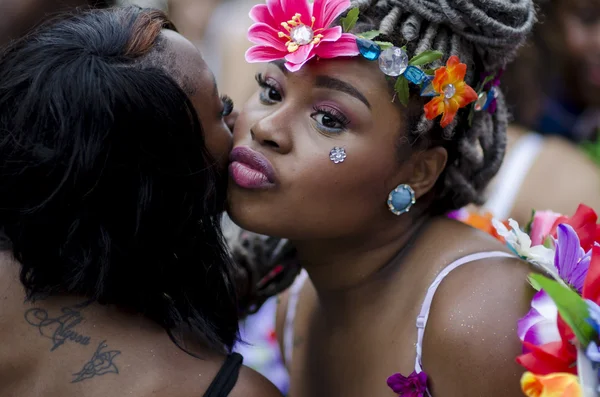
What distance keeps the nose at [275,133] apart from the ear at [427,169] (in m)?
0.44

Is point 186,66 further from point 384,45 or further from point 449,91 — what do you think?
point 449,91

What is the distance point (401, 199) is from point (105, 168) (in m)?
0.94

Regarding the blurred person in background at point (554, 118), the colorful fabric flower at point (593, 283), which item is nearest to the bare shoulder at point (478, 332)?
the colorful fabric flower at point (593, 283)

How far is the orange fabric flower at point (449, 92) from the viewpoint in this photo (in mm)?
2307

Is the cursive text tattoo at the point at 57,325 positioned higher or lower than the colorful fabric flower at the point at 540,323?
lower

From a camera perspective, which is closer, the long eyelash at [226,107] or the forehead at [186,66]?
the forehead at [186,66]

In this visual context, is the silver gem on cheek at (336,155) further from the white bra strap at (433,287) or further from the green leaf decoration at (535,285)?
the green leaf decoration at (535,285)

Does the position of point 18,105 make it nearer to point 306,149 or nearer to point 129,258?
point 129,258

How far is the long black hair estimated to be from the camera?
2053mm

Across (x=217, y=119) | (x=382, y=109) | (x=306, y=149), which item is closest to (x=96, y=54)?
(x=217, y=119)

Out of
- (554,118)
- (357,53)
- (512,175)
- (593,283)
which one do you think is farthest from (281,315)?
(554,118)

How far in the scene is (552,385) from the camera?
5.73 ft

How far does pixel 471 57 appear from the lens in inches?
95.3

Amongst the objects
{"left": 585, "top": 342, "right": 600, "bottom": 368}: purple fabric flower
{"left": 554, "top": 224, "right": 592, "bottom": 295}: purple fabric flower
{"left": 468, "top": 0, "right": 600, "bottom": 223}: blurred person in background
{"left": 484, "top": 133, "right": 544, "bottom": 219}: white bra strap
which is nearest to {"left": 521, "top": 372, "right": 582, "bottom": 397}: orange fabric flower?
{"left": 585, "top": 342, "right": 600, "bottom": 368}: purple fabric flower
